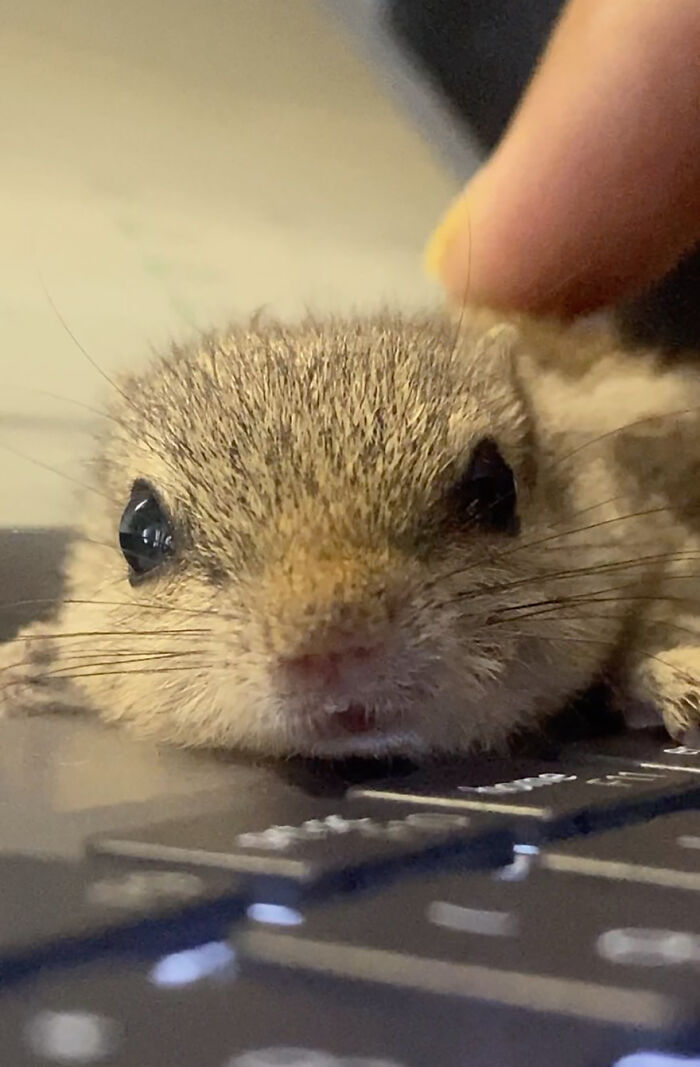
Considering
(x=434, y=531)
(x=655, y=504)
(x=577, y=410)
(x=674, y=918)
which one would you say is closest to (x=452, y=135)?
(x=577, y=410)

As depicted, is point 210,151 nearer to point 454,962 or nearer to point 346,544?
point 346,544

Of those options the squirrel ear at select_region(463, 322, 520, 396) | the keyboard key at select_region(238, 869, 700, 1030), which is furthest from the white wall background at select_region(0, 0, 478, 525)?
the keyboard key at select_region(238, 869, 700, 1030)

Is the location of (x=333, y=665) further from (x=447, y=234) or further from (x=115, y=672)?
(x=447, y=234)

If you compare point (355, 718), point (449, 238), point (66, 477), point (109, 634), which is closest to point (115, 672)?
point (109, 634)

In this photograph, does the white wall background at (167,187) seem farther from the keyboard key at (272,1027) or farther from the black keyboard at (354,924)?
the keyboard key at (272,1027)

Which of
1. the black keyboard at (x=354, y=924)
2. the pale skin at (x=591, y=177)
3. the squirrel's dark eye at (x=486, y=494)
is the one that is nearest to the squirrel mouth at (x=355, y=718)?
the black keyboard at (x=354, y=924)

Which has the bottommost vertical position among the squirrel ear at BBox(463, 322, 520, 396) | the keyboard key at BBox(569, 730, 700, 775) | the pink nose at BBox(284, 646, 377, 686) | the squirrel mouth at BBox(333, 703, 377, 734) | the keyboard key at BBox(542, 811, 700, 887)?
the keyboard key at BBox(542, 811, 700, 887)

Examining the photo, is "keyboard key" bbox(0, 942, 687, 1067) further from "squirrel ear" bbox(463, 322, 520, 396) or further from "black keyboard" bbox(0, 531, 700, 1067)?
"squirrel ear" bbox(463, 322, 520, 396)
